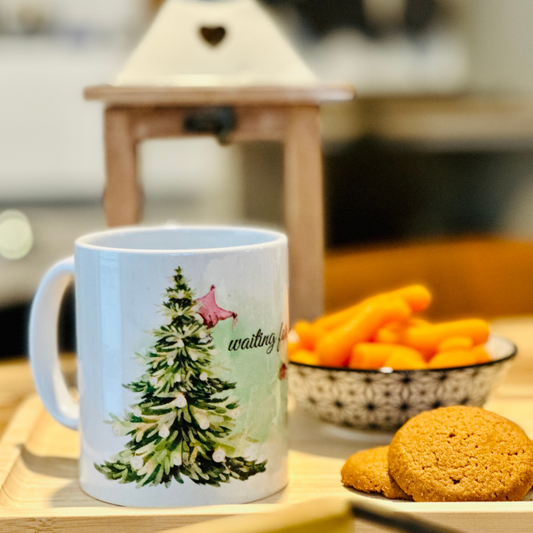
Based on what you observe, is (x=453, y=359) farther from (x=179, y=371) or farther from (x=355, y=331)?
(x=179, y=371)

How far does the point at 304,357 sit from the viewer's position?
60cm

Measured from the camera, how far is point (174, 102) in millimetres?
691

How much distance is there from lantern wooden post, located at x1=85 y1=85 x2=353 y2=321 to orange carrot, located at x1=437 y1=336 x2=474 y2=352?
182 millimetres

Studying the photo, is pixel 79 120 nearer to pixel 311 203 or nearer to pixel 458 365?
pixel 311 203

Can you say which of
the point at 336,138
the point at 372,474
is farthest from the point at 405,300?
the point at 336,138

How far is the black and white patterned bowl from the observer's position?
554 mm

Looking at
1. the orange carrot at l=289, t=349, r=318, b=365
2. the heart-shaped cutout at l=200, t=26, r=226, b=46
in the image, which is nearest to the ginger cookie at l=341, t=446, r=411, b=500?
the orange carrot at l=289, t=349, r=318, b=365

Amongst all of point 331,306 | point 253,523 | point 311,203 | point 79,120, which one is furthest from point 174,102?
point 79,120

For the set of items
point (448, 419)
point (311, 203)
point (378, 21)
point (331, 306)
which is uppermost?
point (378, 21)

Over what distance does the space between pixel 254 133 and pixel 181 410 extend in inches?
14.5

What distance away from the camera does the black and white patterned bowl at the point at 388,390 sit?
554 mm

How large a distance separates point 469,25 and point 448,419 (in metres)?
2.00

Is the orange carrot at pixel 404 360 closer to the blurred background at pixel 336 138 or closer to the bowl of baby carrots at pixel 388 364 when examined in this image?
the bowl of baby carrots at pixel 388 364

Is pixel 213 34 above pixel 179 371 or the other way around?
above
